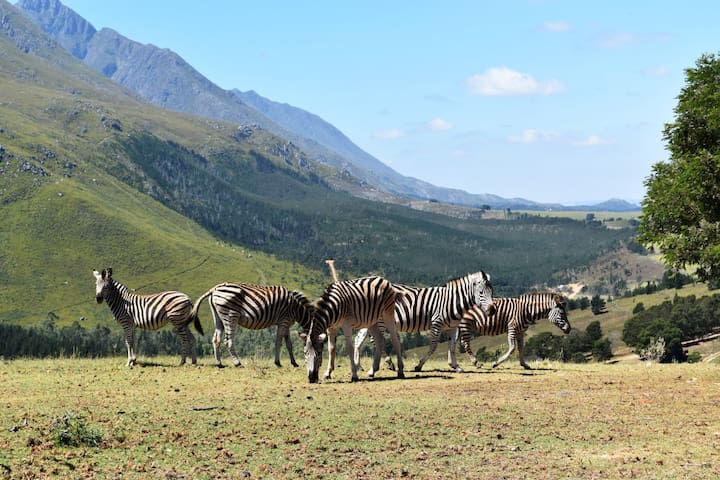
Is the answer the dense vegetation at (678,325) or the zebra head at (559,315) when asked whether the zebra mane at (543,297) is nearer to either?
the zebra head at (559,315)

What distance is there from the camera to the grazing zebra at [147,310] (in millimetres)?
28797

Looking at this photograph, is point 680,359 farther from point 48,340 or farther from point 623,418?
point 48,340

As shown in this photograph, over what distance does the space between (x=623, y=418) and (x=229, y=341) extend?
1497cm

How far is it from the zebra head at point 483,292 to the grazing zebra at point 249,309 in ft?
21.8

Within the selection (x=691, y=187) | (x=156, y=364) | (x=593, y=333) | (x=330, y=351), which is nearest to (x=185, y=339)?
(x=156, y=364)

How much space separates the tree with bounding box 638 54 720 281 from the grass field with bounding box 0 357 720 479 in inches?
192

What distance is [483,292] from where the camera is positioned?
90.8 feet

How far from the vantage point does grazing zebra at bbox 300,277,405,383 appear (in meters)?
23.5

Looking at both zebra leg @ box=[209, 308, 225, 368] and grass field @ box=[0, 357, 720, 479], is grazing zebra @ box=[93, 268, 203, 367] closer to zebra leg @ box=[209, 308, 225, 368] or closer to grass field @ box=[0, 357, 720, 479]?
zebra leg @ box=[209, 308, 225, 368]

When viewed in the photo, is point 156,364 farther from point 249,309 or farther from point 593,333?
point 593,333

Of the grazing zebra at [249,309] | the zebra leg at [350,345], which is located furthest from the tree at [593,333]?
the zebra leg at [350,345]

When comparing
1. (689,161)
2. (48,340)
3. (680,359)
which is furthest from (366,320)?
(48,340)

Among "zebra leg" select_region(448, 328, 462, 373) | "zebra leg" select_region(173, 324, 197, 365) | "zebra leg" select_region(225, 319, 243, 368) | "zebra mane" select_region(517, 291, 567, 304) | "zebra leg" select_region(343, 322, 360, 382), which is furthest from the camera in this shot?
"zebra mane" select_region(517, 291, 567, 304)

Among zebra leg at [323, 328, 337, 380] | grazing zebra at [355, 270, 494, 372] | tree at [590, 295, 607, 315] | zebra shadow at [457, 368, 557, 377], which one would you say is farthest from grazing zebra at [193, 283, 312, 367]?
tree at [590, 295, 607, 315]
